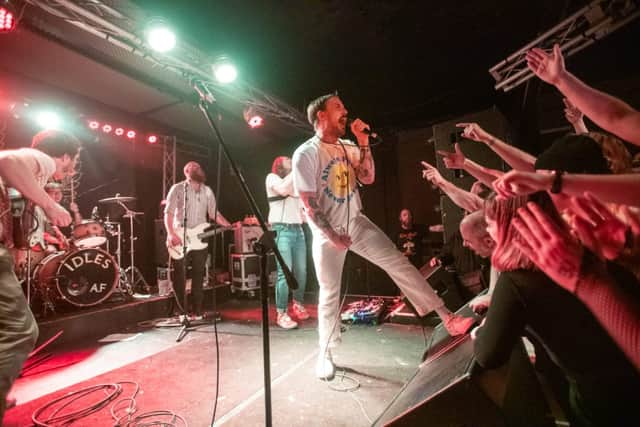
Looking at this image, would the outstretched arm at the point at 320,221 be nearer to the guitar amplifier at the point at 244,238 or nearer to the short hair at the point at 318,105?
the short hair at the point at 318,105

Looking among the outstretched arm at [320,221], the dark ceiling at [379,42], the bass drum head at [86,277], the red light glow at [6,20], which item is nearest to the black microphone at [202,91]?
the outstretched arm at [320,221]

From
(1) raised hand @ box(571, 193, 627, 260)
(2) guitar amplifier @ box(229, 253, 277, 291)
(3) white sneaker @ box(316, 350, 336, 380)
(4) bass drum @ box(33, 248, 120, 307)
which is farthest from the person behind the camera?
(2) guitar amplifier @ box(229, 253, 277, 291)

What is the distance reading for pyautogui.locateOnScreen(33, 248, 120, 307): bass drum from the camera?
3934 millimetres

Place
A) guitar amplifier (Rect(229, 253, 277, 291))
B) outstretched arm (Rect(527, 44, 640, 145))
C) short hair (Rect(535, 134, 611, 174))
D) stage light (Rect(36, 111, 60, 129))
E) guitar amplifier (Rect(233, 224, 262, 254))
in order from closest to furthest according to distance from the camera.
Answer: outstretched arm (Rect(527, 44, 640, 145)) → short hair (Rect(535, 134, 611, 174)) → stage light (Rect(36, 111, 60, 129)) → guitar amplifier (Rect(229, 253, 277, 291)) → guitar amplifier (Rect(233, 224, 262, 254))

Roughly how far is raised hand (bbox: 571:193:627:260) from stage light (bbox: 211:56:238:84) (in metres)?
4.21

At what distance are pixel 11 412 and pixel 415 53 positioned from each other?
664cm

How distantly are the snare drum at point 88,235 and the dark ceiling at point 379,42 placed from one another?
3.41 m

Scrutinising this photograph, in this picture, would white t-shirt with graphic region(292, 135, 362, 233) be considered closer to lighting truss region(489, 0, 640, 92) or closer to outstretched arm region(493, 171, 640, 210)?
outstretched arm region(493, 171, 640, 210)

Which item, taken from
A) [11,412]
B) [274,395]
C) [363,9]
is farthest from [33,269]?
[363,9]

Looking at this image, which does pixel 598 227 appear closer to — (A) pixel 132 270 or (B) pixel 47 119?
(A) pixel 132 270

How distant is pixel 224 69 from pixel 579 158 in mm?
4010

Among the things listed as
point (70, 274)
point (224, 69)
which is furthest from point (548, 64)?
point (70, 274)

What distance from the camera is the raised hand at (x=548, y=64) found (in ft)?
4.96

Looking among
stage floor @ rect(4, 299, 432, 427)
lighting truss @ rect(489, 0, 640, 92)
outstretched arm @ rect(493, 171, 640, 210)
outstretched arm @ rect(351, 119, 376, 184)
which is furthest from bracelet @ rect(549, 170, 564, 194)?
lighting truss @ rect(489, 0, 640, 92)
